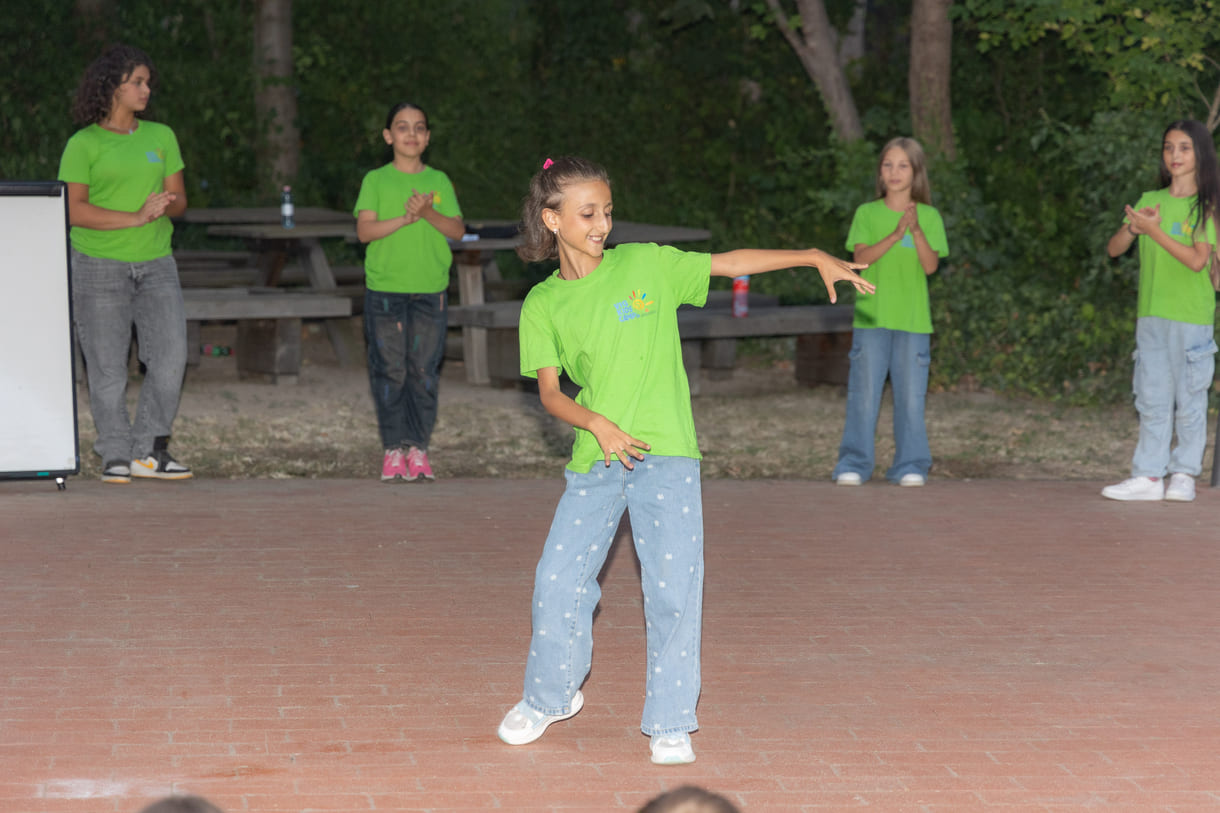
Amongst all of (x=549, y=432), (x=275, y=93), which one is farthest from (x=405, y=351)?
(x=275, y=93)

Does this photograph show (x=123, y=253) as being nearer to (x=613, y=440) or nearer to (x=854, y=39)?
(x=613, y=440)

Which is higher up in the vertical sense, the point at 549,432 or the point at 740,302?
the point at 740,302

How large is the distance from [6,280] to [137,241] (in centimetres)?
67

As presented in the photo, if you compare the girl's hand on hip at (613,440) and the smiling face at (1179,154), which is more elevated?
the smiling face at (1179,154)

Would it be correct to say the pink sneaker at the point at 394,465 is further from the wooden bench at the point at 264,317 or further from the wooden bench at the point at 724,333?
the wooden bench at the point at 264,317

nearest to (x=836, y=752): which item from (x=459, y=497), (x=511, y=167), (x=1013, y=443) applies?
(x=459, y=497)

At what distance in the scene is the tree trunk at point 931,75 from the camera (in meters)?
14.0

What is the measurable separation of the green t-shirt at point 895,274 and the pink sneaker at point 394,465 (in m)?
2.62

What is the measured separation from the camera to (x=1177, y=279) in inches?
328

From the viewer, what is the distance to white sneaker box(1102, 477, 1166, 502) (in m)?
8.66

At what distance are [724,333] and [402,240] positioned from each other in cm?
423

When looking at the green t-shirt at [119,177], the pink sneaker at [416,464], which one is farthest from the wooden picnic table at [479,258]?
the green t-shirt at [119,177]

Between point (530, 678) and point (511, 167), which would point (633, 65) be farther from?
point (530, 678)

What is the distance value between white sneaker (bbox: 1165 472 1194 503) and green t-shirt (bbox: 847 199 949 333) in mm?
1512
